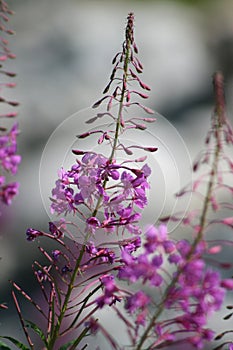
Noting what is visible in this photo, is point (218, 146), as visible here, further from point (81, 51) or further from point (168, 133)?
point (81, 51)

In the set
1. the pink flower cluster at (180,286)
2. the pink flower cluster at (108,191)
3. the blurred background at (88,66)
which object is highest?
the blurred background at (88,66)

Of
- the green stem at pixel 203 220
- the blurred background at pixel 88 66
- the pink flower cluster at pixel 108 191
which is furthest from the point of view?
the blurred background at pixel 88 66

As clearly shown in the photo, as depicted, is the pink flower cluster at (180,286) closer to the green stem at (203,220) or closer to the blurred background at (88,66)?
the green stem at (203,220)

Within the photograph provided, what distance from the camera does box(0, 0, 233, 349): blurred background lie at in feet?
23.5

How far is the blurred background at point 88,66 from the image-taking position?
7.17m

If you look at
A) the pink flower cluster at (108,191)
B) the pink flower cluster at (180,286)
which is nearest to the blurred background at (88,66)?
the pink flower cluster at (108,191)

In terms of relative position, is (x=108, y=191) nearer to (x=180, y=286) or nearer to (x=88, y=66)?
(x=180, y=286)

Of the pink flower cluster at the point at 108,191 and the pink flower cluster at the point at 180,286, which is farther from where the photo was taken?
the pink flower cluster at the point at 108,191

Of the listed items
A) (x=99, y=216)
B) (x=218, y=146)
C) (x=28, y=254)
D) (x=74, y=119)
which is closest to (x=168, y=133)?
(x=74, y=119)

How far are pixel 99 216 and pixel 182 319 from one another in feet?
3.49

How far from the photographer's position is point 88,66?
855 cm

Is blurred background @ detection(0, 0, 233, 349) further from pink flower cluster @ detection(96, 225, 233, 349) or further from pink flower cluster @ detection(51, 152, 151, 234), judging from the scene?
pink flower cluster @ detection(96, 225, 233, 349)

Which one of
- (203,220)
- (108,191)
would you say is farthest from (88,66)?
(203,220)

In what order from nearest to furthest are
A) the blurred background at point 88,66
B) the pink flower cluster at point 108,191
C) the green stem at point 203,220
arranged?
the green stem at point 203,220, the pink flower cluster at point 108,191, the blurred background at point 88,66
